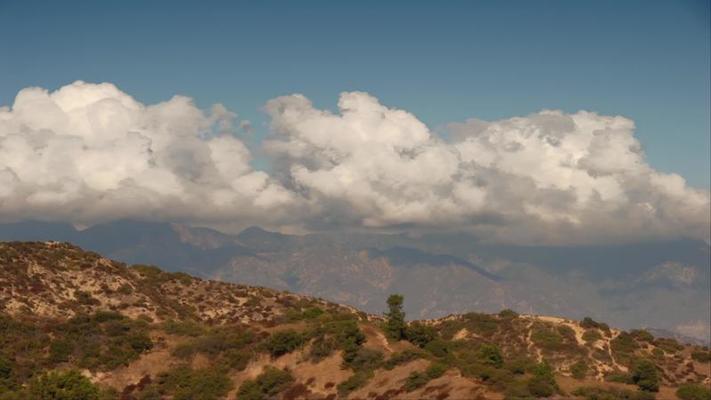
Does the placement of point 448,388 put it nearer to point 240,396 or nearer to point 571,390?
point 571,390

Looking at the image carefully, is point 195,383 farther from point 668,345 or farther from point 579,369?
point 668,345

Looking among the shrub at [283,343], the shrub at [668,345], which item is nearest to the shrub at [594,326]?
the shrub at [668,345]

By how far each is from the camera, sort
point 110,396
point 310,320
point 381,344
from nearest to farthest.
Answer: point 110,396
point 381,344
point 310,320

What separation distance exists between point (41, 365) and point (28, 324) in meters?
13.3

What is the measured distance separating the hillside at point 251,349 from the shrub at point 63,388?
0.16 metres

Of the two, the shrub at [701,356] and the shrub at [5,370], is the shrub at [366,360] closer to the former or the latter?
the shrub at [5,370]

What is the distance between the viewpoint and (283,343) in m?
107

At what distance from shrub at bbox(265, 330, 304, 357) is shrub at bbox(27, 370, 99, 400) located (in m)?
24.3

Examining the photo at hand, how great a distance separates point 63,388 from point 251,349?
27398 millimetres

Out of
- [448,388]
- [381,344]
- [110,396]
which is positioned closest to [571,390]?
[448,388]

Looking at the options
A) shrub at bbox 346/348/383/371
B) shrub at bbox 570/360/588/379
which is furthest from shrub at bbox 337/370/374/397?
shrub at bbox 570/360/588/379

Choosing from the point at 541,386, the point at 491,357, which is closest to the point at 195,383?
the point at 491,357

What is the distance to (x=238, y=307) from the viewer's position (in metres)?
156

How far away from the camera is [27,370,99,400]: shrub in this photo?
293ft
